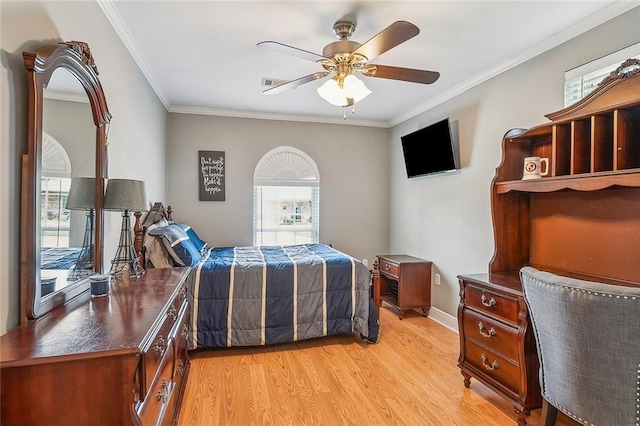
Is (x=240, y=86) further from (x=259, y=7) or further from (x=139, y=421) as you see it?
(x=139, y=421)

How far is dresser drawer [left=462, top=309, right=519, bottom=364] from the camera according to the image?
78.1 inches

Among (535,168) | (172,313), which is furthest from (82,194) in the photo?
(535,168)

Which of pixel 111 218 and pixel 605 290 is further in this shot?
pixel 111 218

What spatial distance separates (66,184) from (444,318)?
359 centimetres

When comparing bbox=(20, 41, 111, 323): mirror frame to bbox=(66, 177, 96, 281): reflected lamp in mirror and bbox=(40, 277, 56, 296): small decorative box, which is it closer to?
bbox=(40, 277, 56, 296): small decorative box

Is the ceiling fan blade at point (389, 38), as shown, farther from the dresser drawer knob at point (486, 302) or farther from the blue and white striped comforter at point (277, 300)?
the blue and white striped comforter at point (277, 300)

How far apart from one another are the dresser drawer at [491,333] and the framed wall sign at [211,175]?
10.8ft

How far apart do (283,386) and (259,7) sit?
8.46 feet

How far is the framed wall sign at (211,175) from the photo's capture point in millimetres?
4344

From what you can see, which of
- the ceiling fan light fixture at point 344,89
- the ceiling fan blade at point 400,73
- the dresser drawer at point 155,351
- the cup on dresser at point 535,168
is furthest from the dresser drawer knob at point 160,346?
the cup on dresser at point 535,168

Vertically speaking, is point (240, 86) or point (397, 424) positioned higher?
point (240, 86)

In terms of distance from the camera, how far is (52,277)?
137 cm

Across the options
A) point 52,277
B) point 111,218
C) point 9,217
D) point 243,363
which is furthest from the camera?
point 243,363

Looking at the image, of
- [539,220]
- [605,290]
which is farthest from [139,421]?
[539,220]
